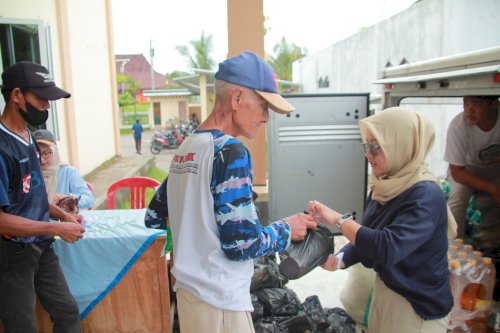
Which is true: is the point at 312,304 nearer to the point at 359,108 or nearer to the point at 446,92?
the point at 446,92

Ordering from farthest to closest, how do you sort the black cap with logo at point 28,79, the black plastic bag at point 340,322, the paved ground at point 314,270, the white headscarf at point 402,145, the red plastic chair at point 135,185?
1. the red plastic chair at point 135,185
2. the paved ground at point 314,270
3. the black plastic bag at point 340,322
4. the black cap with logo at point 28,79
5. the white headscarf at point 402,145

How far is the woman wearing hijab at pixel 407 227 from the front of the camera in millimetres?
1806

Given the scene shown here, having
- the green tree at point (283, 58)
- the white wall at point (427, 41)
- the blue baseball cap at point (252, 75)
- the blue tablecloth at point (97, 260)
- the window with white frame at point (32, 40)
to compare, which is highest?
the green tree at point (283, 58)

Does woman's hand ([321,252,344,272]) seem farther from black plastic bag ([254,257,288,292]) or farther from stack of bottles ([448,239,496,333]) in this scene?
stack of bottles ([448,239,496,333])

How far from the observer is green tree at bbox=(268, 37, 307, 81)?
2916 cm

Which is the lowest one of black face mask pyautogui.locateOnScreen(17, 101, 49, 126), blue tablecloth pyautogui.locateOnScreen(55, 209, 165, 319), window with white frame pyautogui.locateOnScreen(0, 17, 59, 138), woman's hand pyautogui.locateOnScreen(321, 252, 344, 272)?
blue tablecloth pyautogui.locateOnScreen(55, 209, 165, 319)

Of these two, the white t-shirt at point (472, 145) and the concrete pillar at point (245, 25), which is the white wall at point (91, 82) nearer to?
the concrete pillar at point (245, 25)

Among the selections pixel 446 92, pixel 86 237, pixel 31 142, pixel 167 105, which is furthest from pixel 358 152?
pixel 167 105

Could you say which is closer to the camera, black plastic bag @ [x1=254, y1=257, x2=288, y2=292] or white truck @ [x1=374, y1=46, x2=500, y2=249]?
white truck @ [x1=374, y1=46, x2=500, y2=249]

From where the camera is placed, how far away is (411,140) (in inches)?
75.0

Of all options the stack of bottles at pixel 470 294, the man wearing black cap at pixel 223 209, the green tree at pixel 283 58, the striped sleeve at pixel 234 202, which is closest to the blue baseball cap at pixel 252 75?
the man wearing black cap at pixel 223 209

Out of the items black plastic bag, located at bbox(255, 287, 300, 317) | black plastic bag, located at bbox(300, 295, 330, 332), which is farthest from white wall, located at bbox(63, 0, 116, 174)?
black plastic bag, located at bbox(300, 295, 330, 332)

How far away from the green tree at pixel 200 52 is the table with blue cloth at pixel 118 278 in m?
28.2

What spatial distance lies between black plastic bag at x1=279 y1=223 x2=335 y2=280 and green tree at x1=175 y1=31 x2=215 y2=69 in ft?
95.0
